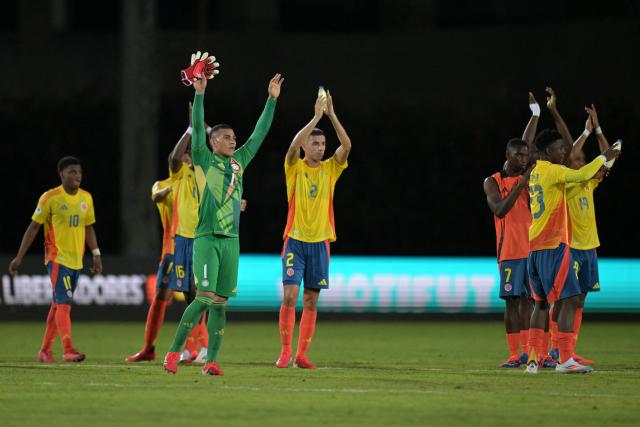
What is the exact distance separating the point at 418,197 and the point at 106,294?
333 inches

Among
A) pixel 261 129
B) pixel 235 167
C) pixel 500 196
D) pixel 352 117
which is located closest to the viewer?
pixel 235 167

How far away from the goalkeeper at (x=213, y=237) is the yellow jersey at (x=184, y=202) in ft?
7.52

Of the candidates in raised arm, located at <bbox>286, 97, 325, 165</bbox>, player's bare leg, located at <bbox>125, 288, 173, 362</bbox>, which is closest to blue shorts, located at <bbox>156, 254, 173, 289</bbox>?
player's bare leg, located at <bbox>125, 288, 173, 362</bbox>

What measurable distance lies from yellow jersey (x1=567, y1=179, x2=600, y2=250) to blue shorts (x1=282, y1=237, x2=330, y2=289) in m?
2.69

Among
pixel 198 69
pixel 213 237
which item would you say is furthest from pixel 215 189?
pixel 198 69

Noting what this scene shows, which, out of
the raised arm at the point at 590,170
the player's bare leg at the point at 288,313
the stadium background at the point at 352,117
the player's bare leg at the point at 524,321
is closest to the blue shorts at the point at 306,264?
the player's bare leg at the point at 288,313

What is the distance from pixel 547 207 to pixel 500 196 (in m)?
0.89

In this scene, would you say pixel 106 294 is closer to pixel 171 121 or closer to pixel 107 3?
pixel 171 121

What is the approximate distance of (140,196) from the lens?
87.4ft

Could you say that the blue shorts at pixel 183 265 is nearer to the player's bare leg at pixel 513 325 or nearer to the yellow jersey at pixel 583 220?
the player's bare leg at pixel 513 325

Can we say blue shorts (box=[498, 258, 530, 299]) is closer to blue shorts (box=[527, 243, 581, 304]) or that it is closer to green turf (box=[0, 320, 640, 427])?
green turf (box=[0, 320, 640, 427])

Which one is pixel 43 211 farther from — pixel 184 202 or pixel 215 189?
pixel 215 189

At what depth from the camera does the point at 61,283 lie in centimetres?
1448

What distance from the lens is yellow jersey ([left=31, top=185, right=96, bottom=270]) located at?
1459 centimetres
